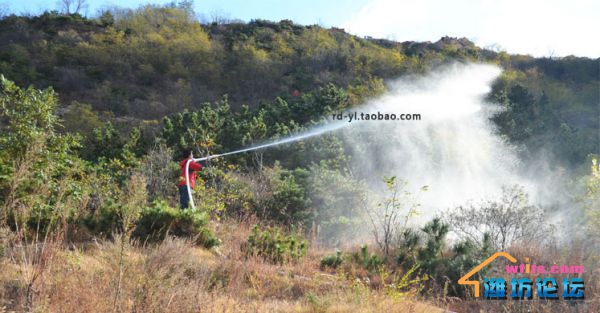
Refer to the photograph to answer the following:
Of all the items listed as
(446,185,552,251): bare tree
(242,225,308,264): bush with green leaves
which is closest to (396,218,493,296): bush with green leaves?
(446,185,552,251): bare tree

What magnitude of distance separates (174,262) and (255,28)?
49.0m

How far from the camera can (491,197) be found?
44.4 feet

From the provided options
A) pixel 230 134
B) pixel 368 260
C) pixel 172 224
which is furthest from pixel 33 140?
pixel 230 134

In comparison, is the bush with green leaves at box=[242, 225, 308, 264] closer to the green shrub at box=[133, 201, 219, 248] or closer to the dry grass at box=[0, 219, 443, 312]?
the dry grass at box=[0, 219, 443, 312]

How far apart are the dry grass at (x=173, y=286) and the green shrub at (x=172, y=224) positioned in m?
0.44

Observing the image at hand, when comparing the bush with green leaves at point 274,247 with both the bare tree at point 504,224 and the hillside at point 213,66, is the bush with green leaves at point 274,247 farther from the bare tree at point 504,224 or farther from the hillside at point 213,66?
the hillside at point 213,66

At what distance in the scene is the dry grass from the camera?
11.6 feet

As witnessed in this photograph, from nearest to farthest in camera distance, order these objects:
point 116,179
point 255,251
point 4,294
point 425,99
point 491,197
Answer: point 4,294, point 255,251, point 116,179, point 491,197, point 425,99

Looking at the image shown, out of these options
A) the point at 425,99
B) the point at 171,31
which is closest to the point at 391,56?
the point at 425,99

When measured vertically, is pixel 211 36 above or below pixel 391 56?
above

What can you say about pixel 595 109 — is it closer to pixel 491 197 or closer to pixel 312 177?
pixel 491 197

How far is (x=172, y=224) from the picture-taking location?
6.53 metres

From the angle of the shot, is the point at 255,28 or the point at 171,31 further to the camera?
the point at 255,28

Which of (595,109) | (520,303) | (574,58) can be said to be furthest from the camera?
(574,58)
